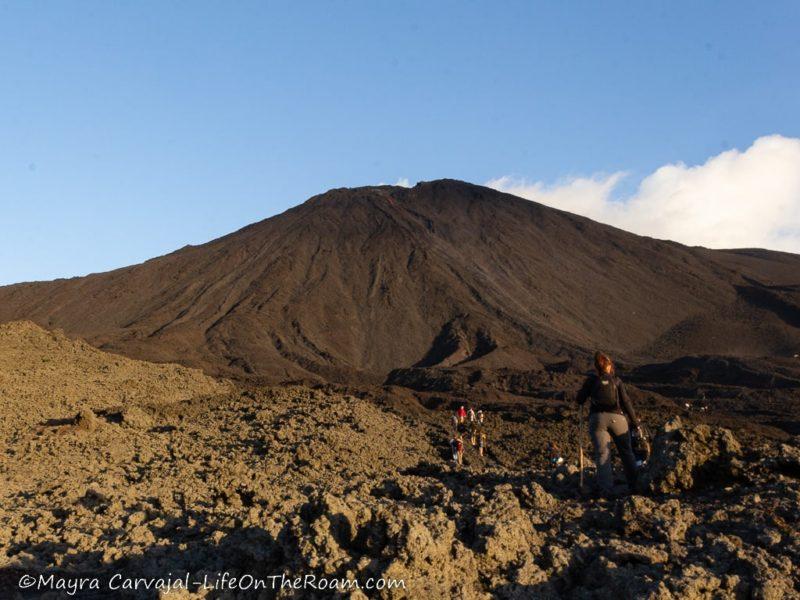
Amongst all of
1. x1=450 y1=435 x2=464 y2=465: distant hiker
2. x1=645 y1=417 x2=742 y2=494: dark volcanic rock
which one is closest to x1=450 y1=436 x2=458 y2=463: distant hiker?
x1=450 y1=435 x2=464 y2=465: distant hiker

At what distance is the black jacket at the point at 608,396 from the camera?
22.4 feet

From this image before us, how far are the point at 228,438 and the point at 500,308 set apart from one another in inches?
1725

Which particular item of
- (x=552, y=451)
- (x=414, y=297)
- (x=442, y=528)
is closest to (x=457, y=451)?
(x=552, y=451)

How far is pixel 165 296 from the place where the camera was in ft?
199

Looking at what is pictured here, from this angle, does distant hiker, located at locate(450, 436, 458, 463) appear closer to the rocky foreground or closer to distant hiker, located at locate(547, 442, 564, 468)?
distant hiker, located at locate(547, 442, 564, 468)

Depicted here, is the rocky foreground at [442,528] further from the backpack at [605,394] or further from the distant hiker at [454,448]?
the distant hiker at [454,448]

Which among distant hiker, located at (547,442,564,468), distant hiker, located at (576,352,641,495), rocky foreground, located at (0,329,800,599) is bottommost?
distant hiker, located at (547,442,564,468)

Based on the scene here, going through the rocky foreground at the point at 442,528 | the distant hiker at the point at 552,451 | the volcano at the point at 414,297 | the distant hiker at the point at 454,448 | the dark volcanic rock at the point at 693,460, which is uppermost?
the volcano at the point at 414,297

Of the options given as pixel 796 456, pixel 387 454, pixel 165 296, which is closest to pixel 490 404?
pixel 387 454

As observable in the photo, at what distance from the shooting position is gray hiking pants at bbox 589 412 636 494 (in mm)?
6574

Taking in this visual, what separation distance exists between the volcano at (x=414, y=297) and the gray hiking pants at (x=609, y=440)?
33.3 m

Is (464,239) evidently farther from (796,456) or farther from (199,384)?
(796,456)

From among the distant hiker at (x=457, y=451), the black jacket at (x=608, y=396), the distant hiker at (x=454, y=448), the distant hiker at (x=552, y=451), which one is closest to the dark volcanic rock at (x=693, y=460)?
the black jacket at (x=608, y=396)

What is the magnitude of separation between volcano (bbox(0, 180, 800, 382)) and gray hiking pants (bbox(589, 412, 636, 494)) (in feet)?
109
